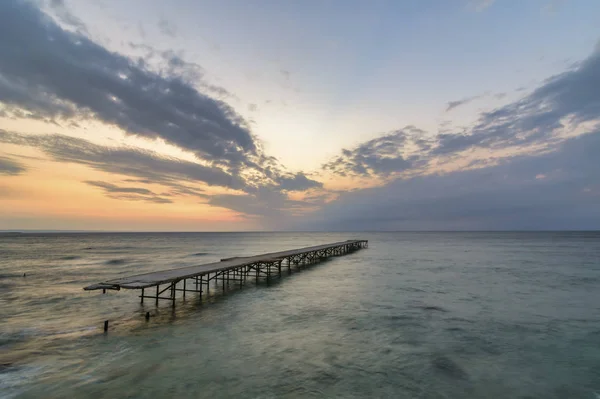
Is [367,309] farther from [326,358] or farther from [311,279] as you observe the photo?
[311,279]

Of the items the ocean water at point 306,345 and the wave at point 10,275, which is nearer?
the ocean water at point 306,345

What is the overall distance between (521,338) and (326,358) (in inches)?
354

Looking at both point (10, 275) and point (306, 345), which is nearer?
point (306, 345)

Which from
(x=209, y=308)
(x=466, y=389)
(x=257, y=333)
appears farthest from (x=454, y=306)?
(x=209, y=308)

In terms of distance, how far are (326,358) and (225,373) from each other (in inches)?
→ 140

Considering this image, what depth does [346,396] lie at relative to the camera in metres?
8.73

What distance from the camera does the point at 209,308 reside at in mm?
18750

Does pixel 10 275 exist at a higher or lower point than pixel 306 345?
higher

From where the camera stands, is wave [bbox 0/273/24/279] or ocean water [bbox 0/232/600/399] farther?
wave [bbox 0/273/24/279]

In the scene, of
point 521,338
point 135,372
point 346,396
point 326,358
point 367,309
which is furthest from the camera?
point 367,309

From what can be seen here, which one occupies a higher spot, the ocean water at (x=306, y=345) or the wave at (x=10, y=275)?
the wave at (x=10, y=275)

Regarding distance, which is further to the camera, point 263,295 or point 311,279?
point 311,279

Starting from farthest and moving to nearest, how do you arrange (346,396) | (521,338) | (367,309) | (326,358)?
1. (367,309)
2. (521,338)
3. (326,358)
4. (346,396)

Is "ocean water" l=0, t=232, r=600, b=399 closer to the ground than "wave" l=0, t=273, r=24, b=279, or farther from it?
closer to the ground
